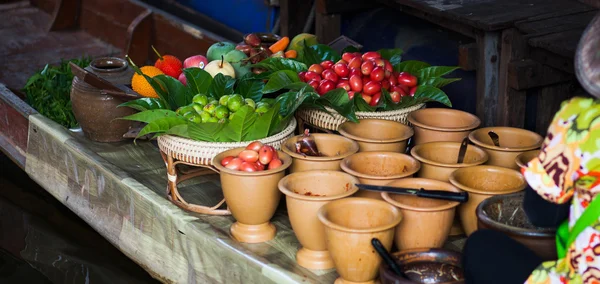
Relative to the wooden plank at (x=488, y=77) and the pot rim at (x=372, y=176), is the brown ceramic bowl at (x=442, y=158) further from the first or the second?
the wooden plank at (x=488, y=77)

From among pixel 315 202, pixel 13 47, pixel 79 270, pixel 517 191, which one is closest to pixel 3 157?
pixel 13 47

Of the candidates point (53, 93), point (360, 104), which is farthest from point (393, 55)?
point (53, 93)

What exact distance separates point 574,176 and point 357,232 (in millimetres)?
561

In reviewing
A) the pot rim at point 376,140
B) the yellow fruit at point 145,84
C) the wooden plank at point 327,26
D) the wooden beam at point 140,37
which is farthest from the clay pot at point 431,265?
the wooden beam at point 140,37

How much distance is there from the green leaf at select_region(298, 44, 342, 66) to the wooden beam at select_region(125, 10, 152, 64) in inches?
71.0

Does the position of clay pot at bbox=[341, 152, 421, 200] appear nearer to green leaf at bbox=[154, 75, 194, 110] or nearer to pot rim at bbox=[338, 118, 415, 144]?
pot rim at bbox=[338, 118, 415, 144]

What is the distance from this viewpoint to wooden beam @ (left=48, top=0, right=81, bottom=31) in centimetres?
521

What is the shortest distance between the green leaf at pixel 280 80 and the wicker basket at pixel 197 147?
0.22 meters

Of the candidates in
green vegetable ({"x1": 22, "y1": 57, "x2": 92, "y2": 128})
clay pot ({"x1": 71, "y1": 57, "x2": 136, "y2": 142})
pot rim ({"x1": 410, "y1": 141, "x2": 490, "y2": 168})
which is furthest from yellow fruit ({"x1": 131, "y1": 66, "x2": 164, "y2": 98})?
pot rim ({"x1": 410, "y1": 141, "x2": 490, "y2": 168})

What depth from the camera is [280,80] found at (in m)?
2.82

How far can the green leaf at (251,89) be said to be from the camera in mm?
2908

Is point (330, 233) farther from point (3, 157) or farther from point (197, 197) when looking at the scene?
point (3, 157)

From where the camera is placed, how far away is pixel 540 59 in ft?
9.52

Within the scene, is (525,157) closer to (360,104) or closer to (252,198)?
(360,104)
